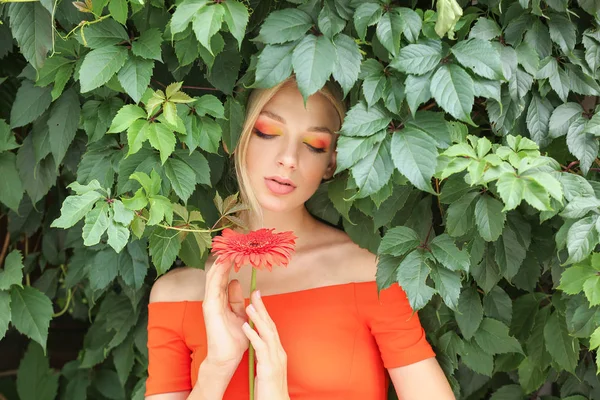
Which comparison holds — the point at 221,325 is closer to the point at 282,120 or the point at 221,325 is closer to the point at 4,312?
the point at 282,120

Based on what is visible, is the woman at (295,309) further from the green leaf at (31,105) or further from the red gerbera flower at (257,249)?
the green leaf at (31,105)

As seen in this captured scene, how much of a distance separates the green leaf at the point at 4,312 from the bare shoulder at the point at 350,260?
0.73 metres

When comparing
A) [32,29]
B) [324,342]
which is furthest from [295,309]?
[32,29]

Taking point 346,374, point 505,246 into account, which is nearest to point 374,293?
point 346,374

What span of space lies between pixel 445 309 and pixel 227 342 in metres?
0.52

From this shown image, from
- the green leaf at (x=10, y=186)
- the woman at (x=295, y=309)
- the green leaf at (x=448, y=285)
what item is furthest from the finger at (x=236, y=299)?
the green leaf at (x=10, y=186)

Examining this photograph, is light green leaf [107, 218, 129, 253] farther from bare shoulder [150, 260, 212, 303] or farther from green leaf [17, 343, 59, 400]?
green leaf [17, 343, 59, 400]

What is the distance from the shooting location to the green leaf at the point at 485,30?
4.30 feet

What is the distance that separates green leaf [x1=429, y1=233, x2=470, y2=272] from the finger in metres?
0.38

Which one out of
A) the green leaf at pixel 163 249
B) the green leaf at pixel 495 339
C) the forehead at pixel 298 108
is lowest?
the green leaf at pixel 495 339

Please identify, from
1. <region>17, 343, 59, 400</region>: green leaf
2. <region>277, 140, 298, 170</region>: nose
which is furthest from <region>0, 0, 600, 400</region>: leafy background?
<region>17, 343, 59, 400</region>: green leaf

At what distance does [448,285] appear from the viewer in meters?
1.34

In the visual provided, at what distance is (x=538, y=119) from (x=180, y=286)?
0.82m

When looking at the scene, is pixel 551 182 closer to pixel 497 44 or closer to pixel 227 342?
pixel 497 44
